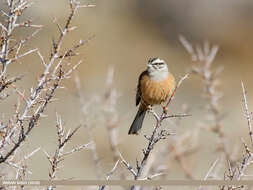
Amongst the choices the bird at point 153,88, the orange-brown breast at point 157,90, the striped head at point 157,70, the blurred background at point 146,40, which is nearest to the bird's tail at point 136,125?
the bird at point 153,88

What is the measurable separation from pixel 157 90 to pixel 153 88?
6cm

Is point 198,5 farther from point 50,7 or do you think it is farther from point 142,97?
point 142,97

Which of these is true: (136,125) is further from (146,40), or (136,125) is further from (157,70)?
(146,40)

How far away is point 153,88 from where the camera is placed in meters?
6.23

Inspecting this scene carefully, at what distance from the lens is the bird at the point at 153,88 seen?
20.3 feet

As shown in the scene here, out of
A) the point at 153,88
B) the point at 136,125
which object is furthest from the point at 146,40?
the point at 136,125

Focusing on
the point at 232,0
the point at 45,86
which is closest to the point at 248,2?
the point at 232,0

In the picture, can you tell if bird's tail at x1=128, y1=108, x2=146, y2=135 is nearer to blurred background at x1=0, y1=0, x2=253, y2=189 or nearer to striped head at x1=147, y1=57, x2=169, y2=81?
striped head at x1=147, y1=57, x2=169, y2=81

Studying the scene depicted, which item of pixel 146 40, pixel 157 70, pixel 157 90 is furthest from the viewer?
pixel 146 40

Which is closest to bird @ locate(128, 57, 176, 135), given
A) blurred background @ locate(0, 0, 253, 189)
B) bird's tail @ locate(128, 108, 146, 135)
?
bird's tail @ locate(128, 108, 146, 135)

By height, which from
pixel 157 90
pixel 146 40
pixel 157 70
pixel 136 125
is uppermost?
pixel 157 70

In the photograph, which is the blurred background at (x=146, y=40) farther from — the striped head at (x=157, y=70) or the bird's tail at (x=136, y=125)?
the bird's tail at (x=136, y=125)

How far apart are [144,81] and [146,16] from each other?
1376 cm

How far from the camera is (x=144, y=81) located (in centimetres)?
641
